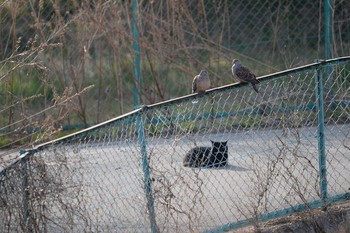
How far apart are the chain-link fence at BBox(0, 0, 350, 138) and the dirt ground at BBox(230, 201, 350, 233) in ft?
12.5

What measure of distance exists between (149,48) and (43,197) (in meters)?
4.21

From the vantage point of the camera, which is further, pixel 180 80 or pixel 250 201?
pixel 180 80

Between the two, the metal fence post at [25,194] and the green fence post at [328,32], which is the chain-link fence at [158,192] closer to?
the metal fence post at [25,194]

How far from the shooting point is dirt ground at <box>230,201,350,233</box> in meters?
4.87

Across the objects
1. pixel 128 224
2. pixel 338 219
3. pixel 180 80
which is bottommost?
pixel 338 219

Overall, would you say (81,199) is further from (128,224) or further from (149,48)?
(149,48)

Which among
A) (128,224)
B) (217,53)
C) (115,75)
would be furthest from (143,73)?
(128,224)

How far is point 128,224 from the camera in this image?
16.9 feet

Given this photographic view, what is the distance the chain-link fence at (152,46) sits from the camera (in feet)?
28.4

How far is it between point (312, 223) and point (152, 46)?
453 cm

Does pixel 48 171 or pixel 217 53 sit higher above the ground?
pixel 217 53

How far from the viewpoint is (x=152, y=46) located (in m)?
8.98

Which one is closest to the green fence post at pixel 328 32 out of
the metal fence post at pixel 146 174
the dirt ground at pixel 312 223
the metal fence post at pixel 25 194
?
the dirt ground at pixel 312 223

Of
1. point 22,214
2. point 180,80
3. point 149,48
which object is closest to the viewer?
point 22,214
